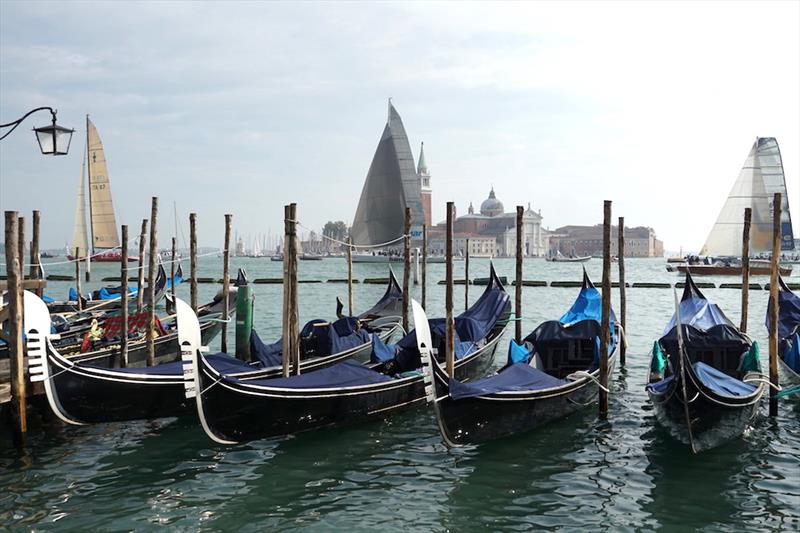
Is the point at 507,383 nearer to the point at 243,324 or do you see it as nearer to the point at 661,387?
the point at 661,387

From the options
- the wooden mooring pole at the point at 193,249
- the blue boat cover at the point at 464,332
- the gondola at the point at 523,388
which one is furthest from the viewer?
the wooden mooring pole at the point at 193,249

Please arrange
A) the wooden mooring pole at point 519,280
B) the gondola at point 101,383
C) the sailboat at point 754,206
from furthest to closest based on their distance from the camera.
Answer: the sailboat at point 754,206, the wooden mooring pole at point 519,280, the gondola at point 101,383

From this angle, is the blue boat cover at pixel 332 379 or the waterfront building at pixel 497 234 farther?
the waterfront building at pixel 497 234

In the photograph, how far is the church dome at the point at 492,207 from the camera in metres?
143

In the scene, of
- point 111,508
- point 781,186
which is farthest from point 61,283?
point 781,186

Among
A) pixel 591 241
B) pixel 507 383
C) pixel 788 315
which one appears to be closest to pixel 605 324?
pixel 507 383

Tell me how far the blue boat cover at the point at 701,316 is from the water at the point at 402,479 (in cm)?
236

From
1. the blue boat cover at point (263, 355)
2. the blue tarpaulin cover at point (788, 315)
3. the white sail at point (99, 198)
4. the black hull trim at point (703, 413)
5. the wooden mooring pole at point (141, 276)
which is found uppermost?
the white sail at point (99, 198)

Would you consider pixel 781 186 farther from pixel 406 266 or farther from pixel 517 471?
pixel 517 471

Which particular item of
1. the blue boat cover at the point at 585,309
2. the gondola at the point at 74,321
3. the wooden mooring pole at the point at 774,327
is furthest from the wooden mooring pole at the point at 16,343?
the blue boat cover at the point at 585,309

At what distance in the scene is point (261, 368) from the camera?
9.53 meters

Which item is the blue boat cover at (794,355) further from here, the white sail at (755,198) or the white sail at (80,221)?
the white sail at (80,221)

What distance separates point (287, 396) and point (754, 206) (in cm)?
4137

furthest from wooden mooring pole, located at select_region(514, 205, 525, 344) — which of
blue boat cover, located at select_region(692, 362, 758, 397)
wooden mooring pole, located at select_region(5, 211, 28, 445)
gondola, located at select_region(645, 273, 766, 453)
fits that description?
wooden mooring pole, located at select_region(5, 211, 28, 445)
